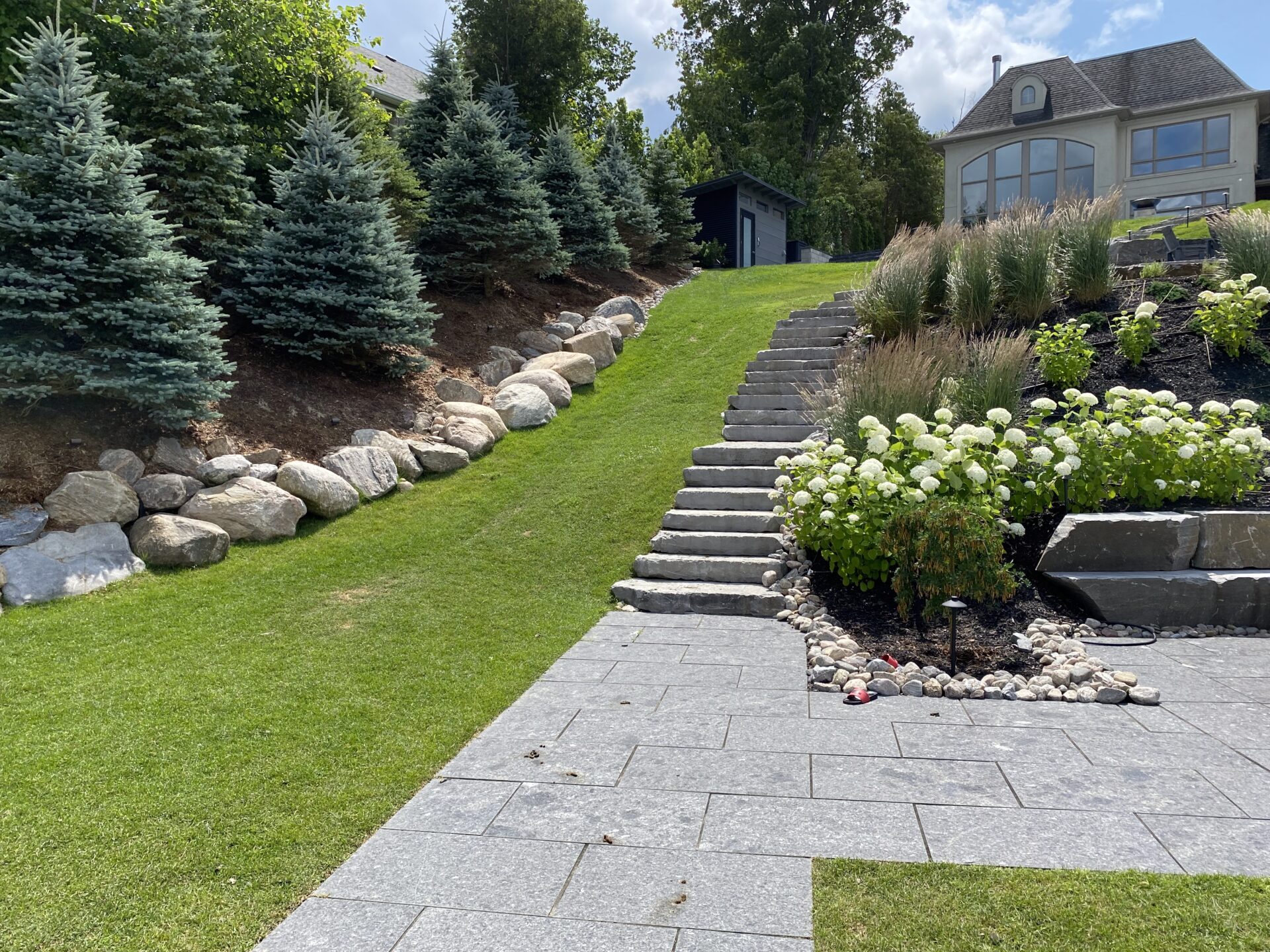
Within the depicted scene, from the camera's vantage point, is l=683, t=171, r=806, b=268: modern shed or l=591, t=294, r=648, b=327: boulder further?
l=683, t=171, r=806, b=268: modern shed

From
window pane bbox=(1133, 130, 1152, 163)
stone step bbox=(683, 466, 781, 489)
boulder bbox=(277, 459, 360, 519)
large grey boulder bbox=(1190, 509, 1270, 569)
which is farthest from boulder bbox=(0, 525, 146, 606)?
window pane bbox=(1133, 130, 1152, 163)

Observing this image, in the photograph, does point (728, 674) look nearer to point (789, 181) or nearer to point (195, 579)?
point (195, 579)

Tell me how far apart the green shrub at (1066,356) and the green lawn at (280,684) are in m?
2.88

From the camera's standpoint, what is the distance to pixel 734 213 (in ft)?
64.9

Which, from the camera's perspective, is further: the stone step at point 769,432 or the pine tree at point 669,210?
the pine tree at point 669,210

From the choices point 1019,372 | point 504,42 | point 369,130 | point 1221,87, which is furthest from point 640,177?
point 1221,87

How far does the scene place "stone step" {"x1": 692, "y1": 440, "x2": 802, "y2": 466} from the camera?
23.2ft

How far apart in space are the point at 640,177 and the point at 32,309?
1219cm

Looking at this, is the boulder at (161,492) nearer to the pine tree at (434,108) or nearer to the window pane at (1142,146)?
the pine tree at (434,108)

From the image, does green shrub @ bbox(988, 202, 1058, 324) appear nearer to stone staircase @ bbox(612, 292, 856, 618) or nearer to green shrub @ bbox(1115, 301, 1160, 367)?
green shrub @ bbox(1115, 301, 1160, 367)

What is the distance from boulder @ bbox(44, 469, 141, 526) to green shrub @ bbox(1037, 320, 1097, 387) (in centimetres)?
706

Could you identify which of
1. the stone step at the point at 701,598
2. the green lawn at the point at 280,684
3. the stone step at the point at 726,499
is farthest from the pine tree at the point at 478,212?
the stone step at the point at 701,598

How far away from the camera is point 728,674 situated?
4.10m

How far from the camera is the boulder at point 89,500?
5445 mm
